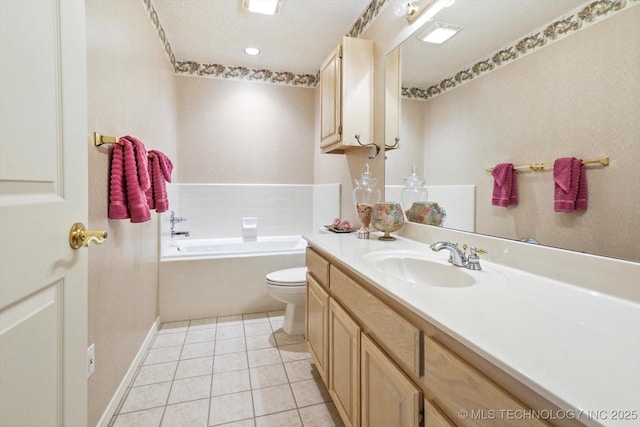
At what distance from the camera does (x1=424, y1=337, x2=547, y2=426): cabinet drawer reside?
0.50 metres

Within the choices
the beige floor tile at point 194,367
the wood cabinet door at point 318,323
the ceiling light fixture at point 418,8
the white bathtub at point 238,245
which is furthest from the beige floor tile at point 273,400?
the ceiling light fixture at point 418,8

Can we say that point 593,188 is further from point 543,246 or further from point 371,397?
point 371,397

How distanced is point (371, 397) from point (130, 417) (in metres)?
1.26

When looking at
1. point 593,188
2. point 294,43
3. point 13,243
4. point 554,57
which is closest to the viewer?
A: point 13,243

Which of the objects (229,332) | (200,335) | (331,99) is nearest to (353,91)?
(331,99)

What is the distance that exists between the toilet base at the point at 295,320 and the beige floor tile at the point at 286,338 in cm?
3

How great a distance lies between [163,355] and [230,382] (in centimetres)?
62

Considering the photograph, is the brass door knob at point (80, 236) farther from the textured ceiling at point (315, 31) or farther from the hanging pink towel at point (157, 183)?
the textured ceiling at point (315, 31)

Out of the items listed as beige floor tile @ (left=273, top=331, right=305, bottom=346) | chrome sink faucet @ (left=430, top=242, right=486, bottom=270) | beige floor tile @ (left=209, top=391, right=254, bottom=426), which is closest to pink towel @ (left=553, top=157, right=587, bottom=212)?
chrome sink faucet @ (left=430, top=242, right=486, bottom=270)

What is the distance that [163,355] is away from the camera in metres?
2.02

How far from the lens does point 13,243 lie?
56cm

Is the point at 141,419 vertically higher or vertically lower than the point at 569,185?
lower

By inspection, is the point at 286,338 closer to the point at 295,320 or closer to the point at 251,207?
the point at 295,320

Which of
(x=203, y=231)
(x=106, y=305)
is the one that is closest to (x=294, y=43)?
(x=203, y=231)
